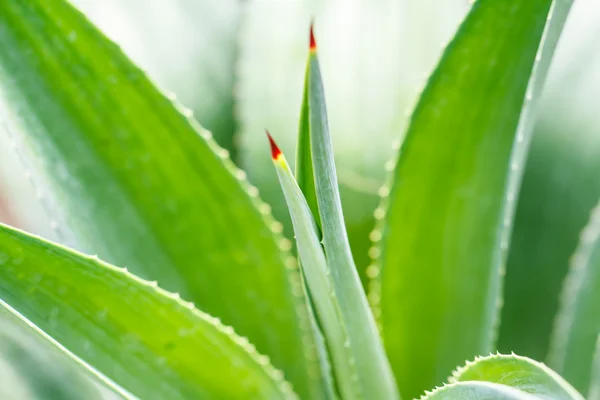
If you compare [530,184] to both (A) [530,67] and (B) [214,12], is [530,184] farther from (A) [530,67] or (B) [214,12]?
(B) [214,12]

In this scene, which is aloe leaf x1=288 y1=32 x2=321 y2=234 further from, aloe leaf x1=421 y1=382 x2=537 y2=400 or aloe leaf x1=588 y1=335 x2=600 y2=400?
aloe leaf x1=588 y1=335 x2=600 y2=400

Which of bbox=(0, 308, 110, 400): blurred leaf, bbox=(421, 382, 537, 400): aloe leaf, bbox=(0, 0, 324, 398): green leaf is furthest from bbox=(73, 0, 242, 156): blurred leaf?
bbox=(421, 382, 537, 400): aloe leaf

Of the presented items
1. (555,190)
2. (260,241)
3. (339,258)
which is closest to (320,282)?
(339,258)

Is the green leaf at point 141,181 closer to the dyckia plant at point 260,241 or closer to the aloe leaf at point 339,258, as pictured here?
the dyckia plant at point 260,241

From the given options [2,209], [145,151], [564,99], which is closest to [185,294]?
[145,151]

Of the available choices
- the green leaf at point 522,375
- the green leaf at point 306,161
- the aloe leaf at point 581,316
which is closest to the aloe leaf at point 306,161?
the green leaf at point 306,161

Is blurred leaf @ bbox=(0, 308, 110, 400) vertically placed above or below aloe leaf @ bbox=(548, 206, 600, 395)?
below

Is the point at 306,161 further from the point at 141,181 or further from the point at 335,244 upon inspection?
the point at 141,181
